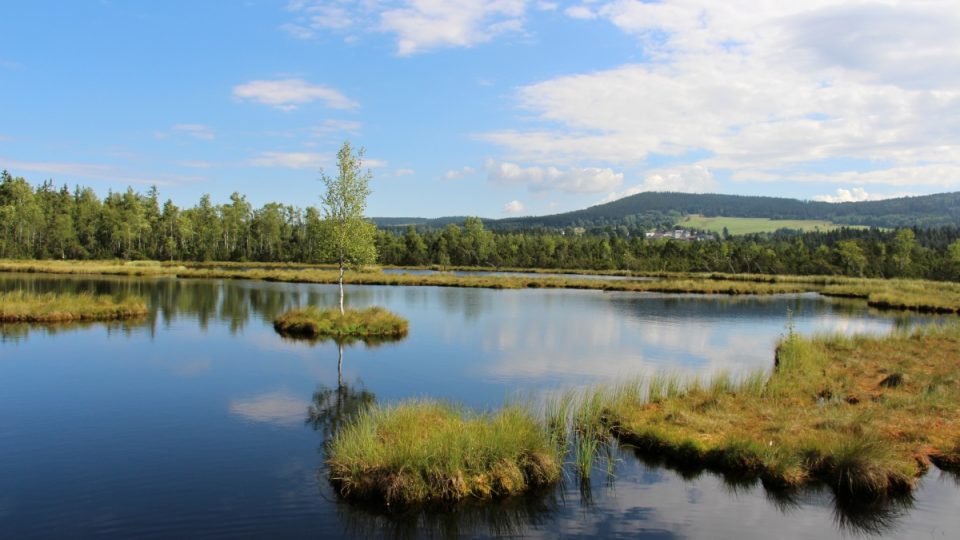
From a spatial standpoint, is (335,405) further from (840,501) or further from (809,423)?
(840,501)

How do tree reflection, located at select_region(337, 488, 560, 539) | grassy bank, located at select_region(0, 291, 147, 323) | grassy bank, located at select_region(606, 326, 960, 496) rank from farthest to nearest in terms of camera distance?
grassy bank, located at select_region(0, 291, 147, 323) < grassy bank, located at select_region(606, 326, 960, 496) < tree reflection, located at select_region(337, 488, 560, 539)

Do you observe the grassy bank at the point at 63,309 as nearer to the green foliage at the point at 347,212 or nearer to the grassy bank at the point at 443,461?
the green foliage at the point at 347,212

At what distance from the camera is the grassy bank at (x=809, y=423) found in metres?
16.3

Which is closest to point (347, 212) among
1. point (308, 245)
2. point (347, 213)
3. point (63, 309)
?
point (347, 213)

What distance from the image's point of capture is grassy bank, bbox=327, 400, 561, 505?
14.6 metres

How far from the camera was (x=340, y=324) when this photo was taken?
40.5 meters

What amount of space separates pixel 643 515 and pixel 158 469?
1184 centimetres

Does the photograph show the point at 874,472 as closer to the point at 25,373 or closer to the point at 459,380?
the point at 459,380

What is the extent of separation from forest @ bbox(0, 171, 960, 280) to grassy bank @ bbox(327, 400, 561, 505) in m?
121

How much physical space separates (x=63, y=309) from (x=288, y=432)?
32.9 meters

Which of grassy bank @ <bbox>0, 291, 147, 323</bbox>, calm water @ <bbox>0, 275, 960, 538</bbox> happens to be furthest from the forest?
calm water @ <bbox>0, 275, 960, 538</bbox>

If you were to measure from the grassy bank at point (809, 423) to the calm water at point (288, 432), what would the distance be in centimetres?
83

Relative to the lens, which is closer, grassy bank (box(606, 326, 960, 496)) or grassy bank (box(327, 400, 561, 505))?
grassy bank (box(327, 400, 561, 505))

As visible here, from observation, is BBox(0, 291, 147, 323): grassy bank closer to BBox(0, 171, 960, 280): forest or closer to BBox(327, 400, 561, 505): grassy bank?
BBox(327, 400, 561, 505): grassy bank
